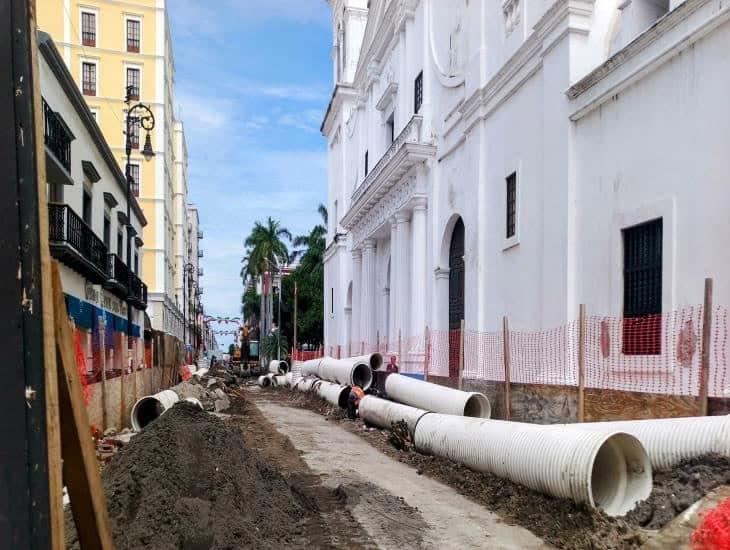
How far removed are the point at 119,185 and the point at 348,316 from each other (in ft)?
44.3

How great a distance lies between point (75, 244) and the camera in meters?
19.5

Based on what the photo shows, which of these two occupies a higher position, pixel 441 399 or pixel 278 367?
pixel 278 367

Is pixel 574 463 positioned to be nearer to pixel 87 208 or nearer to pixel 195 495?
pixel 195 495

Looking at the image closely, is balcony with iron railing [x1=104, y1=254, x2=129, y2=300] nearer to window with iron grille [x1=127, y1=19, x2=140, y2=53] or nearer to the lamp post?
the lamp post

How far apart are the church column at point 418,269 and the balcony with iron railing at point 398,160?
1.44m

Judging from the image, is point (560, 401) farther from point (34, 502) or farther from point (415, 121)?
point (415, 121)

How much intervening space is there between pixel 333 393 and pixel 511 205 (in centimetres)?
888

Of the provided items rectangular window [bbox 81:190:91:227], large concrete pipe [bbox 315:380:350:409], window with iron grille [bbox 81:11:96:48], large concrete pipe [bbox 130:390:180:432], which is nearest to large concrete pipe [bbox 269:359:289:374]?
large concrete pipe [bbox 315:380:350:409]

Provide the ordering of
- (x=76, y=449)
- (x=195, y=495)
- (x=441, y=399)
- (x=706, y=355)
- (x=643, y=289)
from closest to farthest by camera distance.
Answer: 1. (x=76, y=449)
2. (x=195, y=495)
3. (x=706, y=355)
4. (x=643, y=289)
5. (x=441, y=399)

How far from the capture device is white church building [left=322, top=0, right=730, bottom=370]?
30.5 ft

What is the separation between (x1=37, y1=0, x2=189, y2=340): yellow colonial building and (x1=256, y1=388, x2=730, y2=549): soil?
134 ft

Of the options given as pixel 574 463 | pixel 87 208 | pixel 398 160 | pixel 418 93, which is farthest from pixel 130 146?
pixel 574 463

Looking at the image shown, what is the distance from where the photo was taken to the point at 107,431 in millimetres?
11688

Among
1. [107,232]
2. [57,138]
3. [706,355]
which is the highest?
[107,232]
